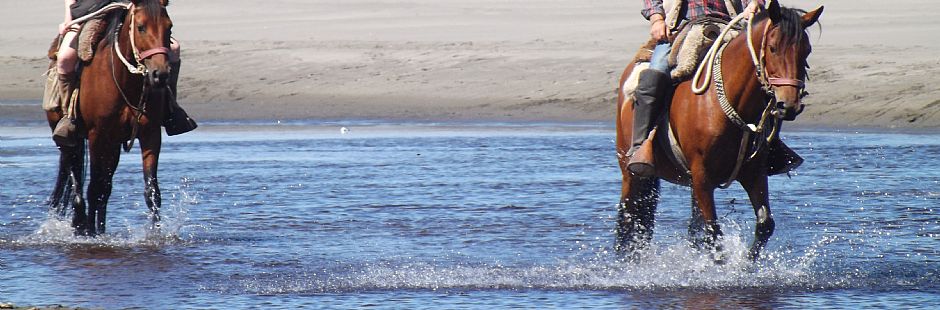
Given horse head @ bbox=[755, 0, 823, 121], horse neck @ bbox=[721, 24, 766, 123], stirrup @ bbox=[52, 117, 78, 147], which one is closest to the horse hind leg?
horse neck @ bbox=[721, 24, 766, 123]

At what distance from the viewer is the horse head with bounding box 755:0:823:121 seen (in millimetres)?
6859

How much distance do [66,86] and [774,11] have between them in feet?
15.7

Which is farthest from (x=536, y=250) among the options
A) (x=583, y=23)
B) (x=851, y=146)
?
(x=583, y=23)

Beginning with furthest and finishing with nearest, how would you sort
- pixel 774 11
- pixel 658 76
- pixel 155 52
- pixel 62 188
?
pixel 62 188 < pixel 155 52 < pixel 658 76 < pixel 774 11

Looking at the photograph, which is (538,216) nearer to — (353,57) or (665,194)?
(665,194)

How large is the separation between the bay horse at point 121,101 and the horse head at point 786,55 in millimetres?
3707

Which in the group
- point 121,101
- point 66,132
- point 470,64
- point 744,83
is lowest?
point 470,64

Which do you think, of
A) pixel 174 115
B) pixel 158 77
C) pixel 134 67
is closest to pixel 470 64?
pixel 174 115

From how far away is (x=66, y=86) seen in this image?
379 inches

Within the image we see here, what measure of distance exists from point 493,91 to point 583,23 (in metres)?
9.59

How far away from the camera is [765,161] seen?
25.5ft

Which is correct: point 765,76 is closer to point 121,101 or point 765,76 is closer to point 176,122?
point 121,101

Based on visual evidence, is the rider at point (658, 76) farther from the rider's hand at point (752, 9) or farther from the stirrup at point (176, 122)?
the stirrup at point (176, 122)

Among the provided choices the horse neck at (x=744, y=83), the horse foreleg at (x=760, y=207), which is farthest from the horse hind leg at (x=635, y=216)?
the horse neck at (x=744, y=83)
